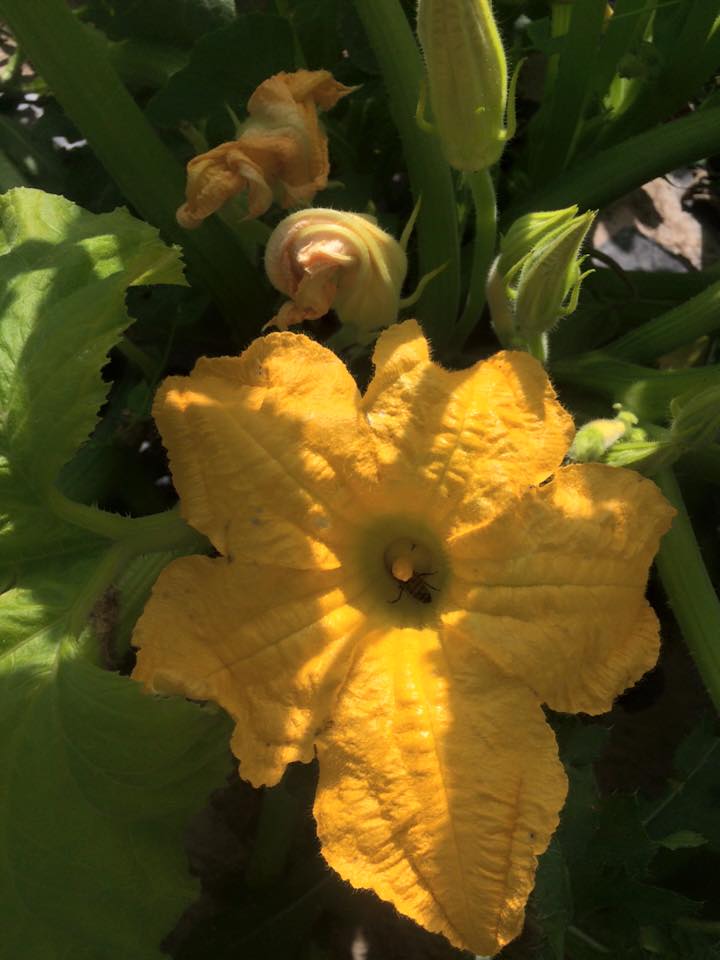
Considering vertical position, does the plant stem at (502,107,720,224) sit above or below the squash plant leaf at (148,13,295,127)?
below

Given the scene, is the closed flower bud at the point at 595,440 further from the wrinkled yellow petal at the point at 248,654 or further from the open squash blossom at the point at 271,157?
the open squash blossom at the point at 271,157

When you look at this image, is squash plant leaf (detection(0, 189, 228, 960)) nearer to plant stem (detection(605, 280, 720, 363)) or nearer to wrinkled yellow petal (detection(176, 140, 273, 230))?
wrinkled yellow petal (detection(176, 140, 273, 230))

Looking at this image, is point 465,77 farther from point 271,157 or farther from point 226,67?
point 226,67

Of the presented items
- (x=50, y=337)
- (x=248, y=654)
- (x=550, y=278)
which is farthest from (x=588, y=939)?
(x=50, y=337)

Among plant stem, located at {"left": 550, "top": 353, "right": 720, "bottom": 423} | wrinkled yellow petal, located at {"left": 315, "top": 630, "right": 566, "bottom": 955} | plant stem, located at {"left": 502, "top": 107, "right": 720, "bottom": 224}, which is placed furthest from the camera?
plant stem, located at {"left": 502, "top": 107, "right": 720, "bottom": 224}

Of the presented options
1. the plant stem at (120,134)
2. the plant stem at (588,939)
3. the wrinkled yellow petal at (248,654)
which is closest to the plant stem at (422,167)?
the plant stem at (120,134)

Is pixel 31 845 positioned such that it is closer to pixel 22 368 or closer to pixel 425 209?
pixel 22 368

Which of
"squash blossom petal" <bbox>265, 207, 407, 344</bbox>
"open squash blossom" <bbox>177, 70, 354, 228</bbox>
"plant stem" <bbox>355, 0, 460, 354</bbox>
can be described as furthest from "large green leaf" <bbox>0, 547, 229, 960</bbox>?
"plant stem" <bbox>355, 0, 460, 354</bbox>
